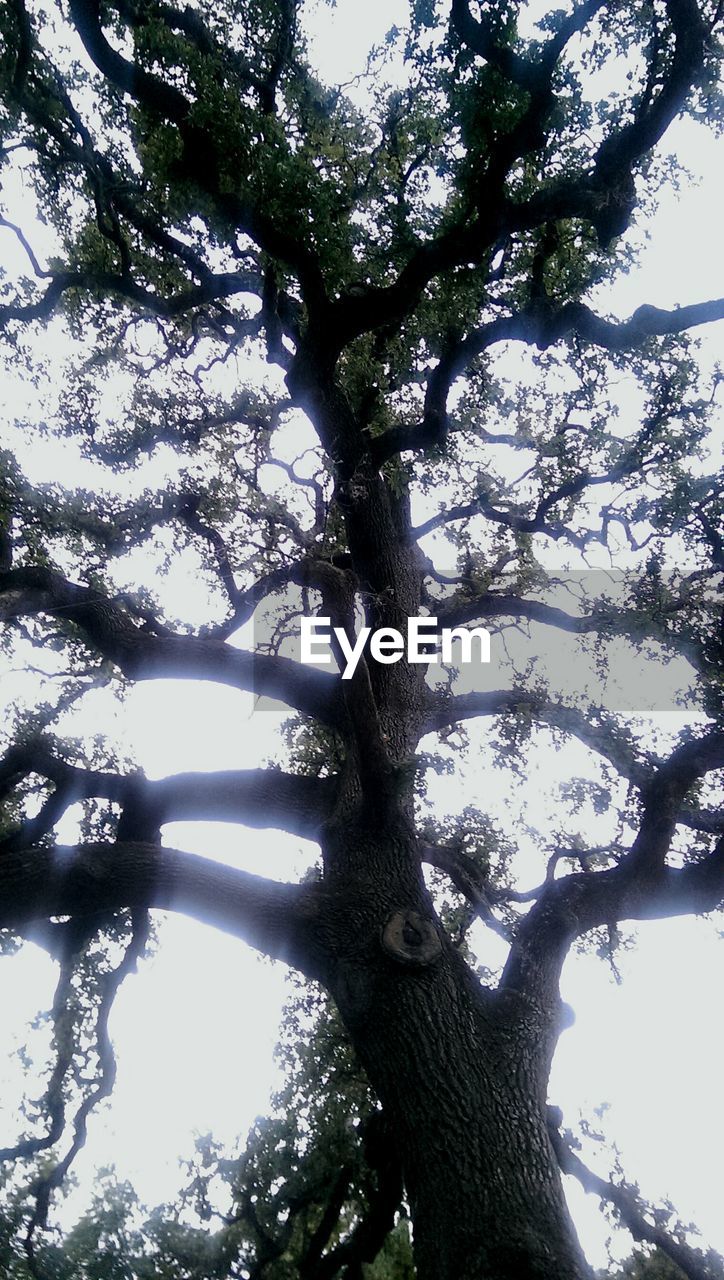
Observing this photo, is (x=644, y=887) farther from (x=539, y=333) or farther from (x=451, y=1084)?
(x=539, y=333)

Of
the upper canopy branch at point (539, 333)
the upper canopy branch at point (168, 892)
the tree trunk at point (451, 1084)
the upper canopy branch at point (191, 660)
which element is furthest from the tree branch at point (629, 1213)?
the upper canopy branch at point (539, 333)

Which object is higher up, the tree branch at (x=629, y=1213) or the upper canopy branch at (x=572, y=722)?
the upper canopy branch at (x=572, y=722)

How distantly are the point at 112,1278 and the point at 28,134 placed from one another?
1135 cm

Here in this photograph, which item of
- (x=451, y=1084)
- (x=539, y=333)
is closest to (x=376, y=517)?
(x=539, y=333)

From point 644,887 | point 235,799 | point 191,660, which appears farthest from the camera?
point 191,660

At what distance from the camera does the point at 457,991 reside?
487 centimetres

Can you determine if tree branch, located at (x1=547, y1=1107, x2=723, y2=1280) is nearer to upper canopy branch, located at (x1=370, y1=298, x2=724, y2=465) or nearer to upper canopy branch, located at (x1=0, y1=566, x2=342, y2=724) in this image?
upper canopy branch, located at (x1=0, y1=566, x2=342, y2=724)

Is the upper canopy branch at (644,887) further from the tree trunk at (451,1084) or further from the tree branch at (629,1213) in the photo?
the tree branch at (629,1213)

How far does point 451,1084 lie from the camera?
4.36 meters

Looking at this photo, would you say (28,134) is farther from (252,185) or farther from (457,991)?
(457,991)

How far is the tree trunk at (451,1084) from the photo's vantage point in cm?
373

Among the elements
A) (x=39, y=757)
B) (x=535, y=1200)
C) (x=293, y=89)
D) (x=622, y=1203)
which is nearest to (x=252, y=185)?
(x=293, y=89)

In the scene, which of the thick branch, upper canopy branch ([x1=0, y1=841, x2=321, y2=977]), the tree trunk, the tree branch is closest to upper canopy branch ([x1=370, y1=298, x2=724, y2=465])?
the thick branch

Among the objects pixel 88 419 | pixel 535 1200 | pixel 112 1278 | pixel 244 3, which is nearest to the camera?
pixel 535 1200
